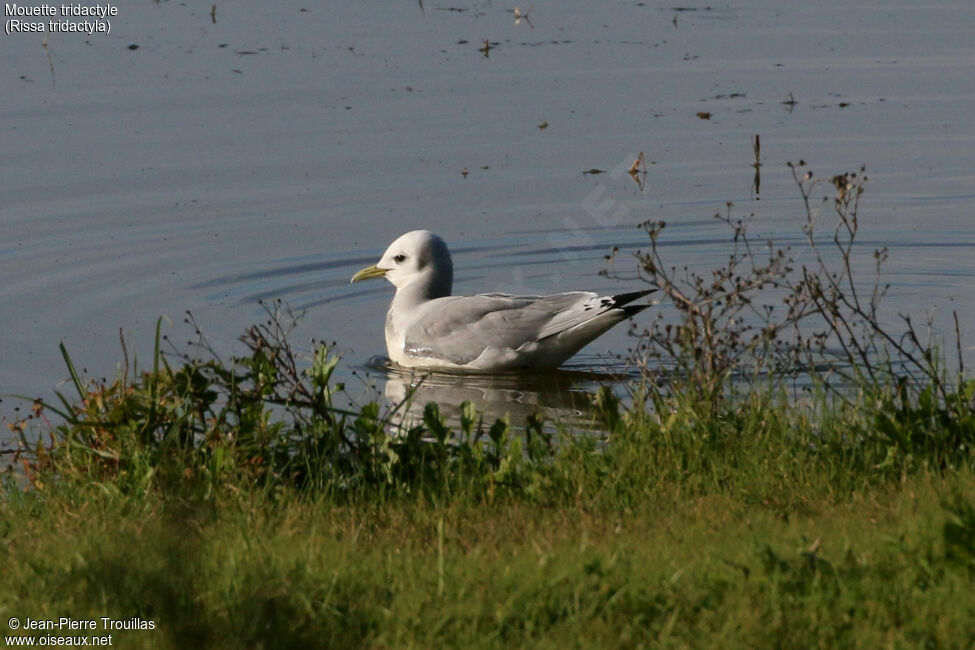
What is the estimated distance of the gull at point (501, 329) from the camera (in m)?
9.17

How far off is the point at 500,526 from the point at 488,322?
166 inches

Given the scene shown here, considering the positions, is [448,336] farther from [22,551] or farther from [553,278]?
[22,551]

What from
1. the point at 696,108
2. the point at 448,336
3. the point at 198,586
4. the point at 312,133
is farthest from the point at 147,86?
the point at 198,586

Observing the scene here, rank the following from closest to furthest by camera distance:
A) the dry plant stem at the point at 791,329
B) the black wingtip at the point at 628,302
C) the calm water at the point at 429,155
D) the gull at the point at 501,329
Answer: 1. the dry plant stem at the point at 791,329
2. the black wingtip at the point at 628,302
3. the gull at the point at 501,329
4. the calm water at the point at 429,155

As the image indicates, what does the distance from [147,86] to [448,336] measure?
777 centimetres

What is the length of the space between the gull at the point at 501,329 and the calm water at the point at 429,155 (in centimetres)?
19

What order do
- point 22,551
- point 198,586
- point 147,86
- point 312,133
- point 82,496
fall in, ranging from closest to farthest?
point 198,586
point 22,551
point 82,496
point 312,133
point 147,86

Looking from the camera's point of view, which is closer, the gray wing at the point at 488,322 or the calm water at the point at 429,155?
the gray wing at the point at 488,322

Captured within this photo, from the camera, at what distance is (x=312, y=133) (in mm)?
14219

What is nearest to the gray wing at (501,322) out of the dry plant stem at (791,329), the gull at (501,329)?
the gull at (501,329)

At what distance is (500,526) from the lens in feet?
16.9

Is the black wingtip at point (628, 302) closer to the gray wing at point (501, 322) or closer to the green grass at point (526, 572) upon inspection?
the gray wing at point (501, 322)

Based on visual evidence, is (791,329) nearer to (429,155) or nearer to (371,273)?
(371,273)

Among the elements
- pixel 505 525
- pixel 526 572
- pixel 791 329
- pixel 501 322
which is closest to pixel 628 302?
pixel 501 322
